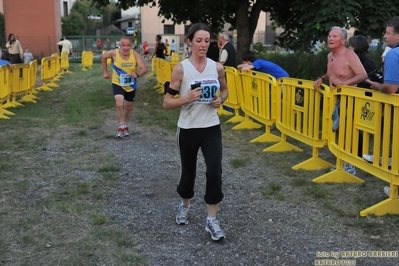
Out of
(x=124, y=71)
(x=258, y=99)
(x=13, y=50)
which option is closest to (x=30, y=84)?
(x=13, y=50)

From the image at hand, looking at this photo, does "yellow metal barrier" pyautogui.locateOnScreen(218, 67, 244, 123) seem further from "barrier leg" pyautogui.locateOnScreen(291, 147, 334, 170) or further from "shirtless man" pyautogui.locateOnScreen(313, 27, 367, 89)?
"shirtless man" pyautogui.locateOnScreen(313, 27, 367, 89)

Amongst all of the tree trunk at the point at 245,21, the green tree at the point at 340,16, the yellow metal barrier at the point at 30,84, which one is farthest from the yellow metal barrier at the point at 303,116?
the yellow metal barrier at the point at 30,84

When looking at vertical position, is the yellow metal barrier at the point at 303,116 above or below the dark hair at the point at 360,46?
below

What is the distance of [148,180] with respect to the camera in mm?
6742

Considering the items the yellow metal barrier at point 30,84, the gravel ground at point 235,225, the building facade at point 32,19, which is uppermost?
the building facade at point 32,19

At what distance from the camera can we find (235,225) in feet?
16.7

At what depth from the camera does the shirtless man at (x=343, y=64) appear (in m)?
6.47

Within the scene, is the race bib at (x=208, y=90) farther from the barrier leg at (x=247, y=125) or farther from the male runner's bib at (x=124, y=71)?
the barrier leg at (x=247, y=125)

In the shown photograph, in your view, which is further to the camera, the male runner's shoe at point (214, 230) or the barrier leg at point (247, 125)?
the barrier leg at point (247, 125)

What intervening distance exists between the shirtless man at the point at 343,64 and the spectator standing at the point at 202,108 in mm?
2396

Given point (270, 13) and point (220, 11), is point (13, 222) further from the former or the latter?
point (270, 13)

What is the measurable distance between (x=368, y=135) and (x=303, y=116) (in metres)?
1.62

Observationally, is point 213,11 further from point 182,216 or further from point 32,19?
point 32,19

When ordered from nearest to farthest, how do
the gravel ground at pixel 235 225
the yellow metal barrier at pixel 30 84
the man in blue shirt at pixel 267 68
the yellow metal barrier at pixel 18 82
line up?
the gravel ground at pixel 235 225
the man in blue shirt at pixel 267 68
the yellow metal barrier at pixel 18 82
the yellow metal barrier at pixel 30 84
